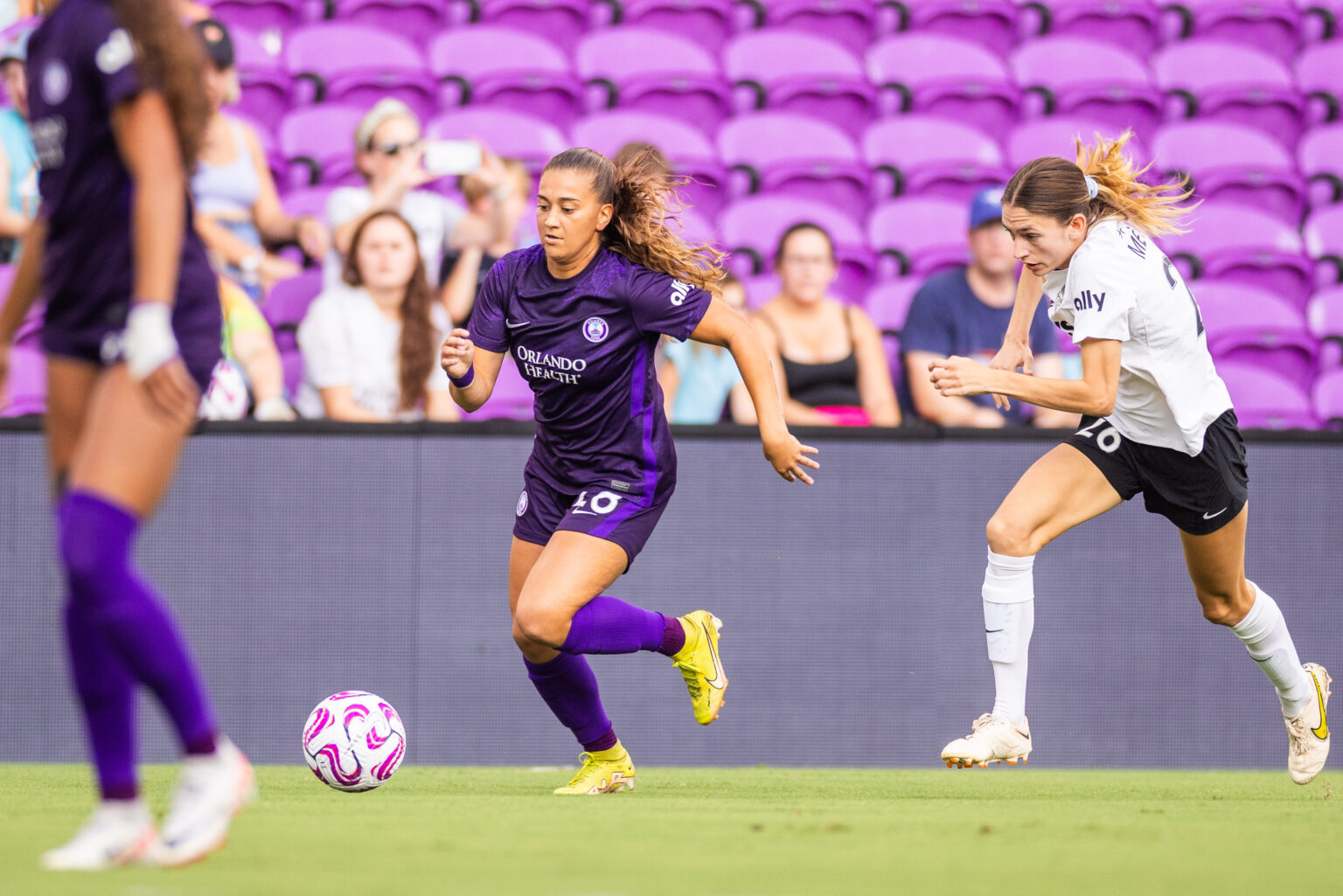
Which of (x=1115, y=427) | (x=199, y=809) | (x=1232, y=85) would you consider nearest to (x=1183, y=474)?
(x=1115, y=427)

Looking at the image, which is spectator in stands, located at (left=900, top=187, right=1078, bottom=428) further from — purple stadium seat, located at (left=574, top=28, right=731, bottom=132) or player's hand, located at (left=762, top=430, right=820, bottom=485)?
purple stadium seat, located at (left=574, top=28, right=731, bottom=132)

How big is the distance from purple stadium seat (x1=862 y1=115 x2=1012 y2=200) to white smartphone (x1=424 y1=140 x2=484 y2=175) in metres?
2.96

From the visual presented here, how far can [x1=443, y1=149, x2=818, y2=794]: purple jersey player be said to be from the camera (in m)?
4.72

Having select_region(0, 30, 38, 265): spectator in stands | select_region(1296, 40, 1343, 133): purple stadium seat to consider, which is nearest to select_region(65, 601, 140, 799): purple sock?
select_region(0, 30, 38, 265): spectator in stands

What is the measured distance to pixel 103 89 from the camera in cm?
302

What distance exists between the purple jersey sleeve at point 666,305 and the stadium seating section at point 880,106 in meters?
3.64

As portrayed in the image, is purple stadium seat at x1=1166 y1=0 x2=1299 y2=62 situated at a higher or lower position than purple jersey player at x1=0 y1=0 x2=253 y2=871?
higher

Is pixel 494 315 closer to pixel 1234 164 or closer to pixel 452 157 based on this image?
pixel 452 157

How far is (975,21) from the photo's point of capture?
1097 cm

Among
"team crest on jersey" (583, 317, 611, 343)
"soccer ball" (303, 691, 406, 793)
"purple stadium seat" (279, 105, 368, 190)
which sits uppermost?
"purple stadium seat" (279, 105, 368, 190)

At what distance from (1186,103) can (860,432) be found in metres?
5.13

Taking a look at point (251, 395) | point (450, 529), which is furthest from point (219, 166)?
point (450, 529)

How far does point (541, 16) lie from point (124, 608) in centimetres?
836

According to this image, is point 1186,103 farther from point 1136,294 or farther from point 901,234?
point 1136,294
